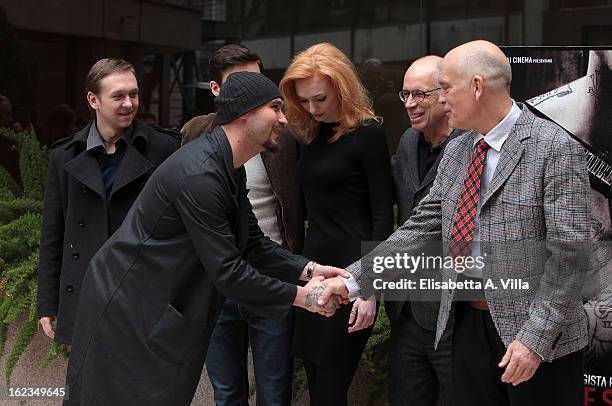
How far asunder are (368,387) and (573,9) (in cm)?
246

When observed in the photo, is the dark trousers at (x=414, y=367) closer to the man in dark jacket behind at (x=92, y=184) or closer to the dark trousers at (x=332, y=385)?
the dark trousers at (x=332, y=385)

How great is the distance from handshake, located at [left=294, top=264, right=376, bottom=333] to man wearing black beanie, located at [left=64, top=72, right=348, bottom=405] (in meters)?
0.11

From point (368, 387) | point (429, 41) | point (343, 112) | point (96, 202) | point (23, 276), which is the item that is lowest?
point (368, 387)

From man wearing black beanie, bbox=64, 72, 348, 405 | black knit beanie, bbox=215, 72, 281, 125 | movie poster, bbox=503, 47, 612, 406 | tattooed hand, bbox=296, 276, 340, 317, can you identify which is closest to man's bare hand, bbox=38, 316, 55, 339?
man wearing black beanie, bbox=64, 72, 348, 405

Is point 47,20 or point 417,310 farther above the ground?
point 47,20

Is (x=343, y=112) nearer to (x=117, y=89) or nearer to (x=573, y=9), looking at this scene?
(x=117, y=89)

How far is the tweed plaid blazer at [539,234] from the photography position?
2.55m

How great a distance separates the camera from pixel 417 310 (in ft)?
11.0

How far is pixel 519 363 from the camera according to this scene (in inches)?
101

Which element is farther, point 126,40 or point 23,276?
point 126,40

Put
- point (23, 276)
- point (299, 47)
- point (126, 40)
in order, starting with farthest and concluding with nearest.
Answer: point (126, 40)
point (299, 47)
point (23, 276)

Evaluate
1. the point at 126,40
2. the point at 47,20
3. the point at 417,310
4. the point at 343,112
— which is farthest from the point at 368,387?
the point at 47,20

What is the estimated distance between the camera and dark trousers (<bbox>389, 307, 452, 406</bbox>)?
Result: 3312mm

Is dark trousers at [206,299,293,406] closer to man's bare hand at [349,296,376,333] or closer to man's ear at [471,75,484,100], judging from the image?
man's bare hand at [349,296,376,333]
